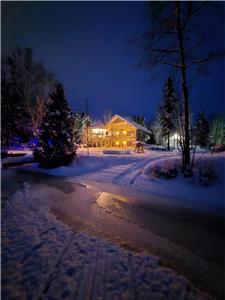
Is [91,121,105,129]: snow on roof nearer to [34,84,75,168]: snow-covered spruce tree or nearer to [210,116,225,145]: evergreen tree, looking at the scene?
[34,84,75,168]: snow-covered spruce tree

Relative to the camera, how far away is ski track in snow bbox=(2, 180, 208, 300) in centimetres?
260

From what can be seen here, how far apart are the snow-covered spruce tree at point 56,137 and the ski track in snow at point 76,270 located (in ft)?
37.8

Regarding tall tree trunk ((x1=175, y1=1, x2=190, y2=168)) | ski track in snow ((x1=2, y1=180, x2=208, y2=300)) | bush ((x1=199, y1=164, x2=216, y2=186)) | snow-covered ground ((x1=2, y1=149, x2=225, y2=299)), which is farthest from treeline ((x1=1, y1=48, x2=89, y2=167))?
ski track in snow ((x1=2, y1=180, x2=208, y2=300))

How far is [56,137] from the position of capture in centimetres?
1588

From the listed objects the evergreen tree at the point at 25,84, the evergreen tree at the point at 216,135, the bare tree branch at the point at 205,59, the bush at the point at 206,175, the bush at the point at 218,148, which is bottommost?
the bush at the point at 206,175

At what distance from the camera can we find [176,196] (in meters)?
7.41

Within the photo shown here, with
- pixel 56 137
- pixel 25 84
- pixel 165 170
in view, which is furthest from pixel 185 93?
pixel 25 84

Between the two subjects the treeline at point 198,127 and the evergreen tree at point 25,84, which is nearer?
the treeline at point 198,127

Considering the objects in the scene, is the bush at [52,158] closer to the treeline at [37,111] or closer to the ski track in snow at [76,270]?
the treeline at [37,111]

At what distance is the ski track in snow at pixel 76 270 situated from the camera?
2.60 m

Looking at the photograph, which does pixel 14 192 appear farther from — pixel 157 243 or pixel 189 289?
pixel 189 289

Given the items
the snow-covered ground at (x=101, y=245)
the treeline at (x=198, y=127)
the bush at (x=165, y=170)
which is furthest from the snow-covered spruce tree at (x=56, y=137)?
the treeline at (x=198, y=127)

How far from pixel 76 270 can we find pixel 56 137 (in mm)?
13881

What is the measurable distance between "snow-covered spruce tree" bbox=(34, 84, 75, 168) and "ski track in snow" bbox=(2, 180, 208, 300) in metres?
11.5
